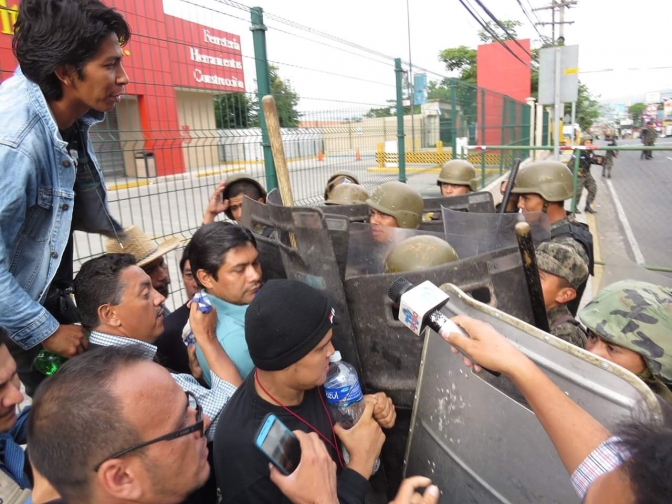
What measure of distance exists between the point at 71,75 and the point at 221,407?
140 cm

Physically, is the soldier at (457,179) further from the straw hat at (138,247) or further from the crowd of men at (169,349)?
the straw hat at (138,247)

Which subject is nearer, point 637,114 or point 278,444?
point 278,444

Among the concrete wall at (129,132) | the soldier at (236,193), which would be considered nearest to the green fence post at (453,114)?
the soldier at (236,193)

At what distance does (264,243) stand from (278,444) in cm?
152

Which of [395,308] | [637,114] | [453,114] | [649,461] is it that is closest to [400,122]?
[453,114]

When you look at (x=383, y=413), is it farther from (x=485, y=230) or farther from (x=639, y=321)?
(x=485, y=230)

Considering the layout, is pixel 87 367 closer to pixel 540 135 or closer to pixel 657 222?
pixel 657 222

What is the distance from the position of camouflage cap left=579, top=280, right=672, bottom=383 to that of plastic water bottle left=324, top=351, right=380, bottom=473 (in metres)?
0.93

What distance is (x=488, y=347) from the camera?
1.11m

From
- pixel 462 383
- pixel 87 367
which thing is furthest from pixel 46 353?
pixel 462 383

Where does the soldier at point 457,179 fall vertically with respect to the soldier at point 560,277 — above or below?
above

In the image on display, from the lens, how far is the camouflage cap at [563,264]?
2.22 metres

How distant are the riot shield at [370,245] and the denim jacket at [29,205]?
47.5 inches

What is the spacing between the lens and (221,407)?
1.80 m
